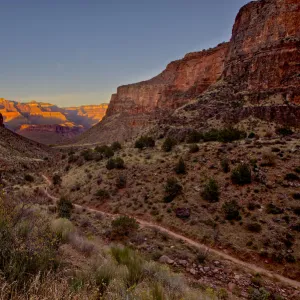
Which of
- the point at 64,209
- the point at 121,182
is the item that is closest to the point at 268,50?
the point at 121,182

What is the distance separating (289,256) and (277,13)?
1496 inches

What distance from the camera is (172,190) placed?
1942 centimetres

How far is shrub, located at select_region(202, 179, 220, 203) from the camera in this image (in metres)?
17.7

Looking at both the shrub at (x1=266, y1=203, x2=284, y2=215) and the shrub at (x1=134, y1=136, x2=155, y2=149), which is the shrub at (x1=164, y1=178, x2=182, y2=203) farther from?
the shrub at (x1=134, y1=136, x2=155, y2=149)

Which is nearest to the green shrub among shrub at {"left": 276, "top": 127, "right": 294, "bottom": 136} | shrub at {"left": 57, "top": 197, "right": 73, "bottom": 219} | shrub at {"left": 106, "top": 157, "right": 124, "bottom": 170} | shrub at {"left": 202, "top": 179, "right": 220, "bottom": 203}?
shrub at {"left": 276, "top": 127, "right": 294, "bottom": 136}

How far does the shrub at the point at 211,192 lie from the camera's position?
1768 centimetres

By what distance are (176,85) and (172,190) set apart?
64810 millimetres

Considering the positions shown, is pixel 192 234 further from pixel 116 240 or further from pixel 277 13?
pixel 277 13

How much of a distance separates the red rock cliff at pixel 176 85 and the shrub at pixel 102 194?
4875cm

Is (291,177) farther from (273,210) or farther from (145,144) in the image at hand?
(145,144)

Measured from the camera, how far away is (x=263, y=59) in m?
36.7

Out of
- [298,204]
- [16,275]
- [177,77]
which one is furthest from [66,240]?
[177,77]

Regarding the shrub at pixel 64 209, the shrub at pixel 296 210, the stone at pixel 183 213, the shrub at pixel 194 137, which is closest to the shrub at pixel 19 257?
the shrub at pixel 64 209

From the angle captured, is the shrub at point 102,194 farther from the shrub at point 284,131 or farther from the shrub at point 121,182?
the shrub at point 284,131
